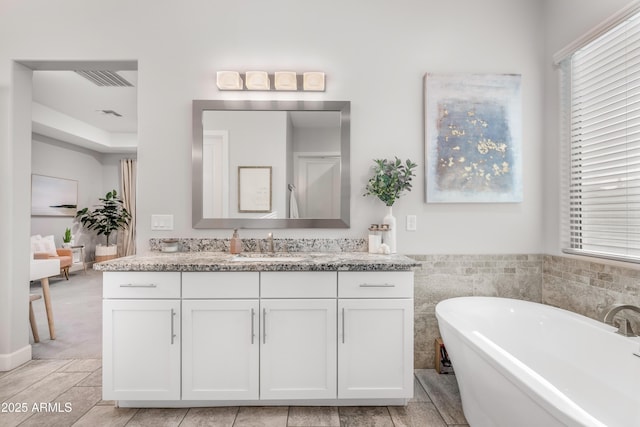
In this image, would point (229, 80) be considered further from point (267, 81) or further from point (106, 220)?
point (106, 220)

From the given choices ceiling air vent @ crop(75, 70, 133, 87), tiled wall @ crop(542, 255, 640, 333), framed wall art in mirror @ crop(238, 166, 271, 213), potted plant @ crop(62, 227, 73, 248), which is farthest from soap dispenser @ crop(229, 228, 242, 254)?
potted plant @ crop(62, 227, 73, 248)

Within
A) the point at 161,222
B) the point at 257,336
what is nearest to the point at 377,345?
the point at 257,336

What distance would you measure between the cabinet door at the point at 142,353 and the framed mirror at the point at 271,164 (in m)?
0.80

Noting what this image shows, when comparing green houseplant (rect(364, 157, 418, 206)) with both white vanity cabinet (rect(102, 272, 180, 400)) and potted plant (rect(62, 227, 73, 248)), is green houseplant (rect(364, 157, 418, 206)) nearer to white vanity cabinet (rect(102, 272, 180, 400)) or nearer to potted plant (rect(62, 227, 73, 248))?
white vanity cabinet (rect(102, 272, 180, 400))

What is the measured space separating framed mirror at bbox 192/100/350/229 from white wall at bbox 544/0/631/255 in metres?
1.54

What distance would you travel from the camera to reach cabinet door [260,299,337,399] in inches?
80.0

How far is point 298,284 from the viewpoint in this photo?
2.05 meters

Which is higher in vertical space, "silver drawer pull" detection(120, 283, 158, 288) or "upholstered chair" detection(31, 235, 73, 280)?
"silver drawer pull" detection(120, 283, 158, 288)

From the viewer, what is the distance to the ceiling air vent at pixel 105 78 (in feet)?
12.7

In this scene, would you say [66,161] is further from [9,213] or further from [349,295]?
[349,295]

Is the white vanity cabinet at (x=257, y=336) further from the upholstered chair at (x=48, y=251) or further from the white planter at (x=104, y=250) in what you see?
the white planter at (x=104, y=250)

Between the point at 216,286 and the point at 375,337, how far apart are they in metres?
0.99

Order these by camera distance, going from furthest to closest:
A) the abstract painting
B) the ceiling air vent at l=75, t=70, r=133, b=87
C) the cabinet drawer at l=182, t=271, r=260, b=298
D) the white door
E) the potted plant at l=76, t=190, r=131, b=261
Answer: the potted plant at l=76, t=190, r=131, b=261 → the abstract painting → the ceiling air vent at l=75, t=70, r=133, b=87 → the white door → the cabinet drawer at l=182, t=271, r=260, b=298

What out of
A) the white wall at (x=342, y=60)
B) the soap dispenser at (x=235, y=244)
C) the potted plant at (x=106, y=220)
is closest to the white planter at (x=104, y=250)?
the potted plant at (x=106, y=220)
